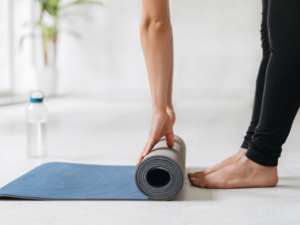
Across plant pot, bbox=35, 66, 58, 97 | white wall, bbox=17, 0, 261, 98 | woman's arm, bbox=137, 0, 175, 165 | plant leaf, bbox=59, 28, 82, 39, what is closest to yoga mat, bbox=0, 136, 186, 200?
woman's arm, bbox=137, 0, 175, 165

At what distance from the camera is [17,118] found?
2.97m

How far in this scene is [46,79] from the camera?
522 cm

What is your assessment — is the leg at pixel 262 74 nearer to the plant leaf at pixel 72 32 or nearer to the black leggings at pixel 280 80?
the black leggings at pixel 280 80

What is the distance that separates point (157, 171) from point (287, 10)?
67 cm

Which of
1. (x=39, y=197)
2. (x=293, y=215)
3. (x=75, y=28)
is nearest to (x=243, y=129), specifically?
(x=293, y=215)

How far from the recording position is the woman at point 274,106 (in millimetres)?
1015

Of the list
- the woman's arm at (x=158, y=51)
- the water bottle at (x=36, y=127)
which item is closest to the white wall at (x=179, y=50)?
the water bottle at (x=36, y=127)

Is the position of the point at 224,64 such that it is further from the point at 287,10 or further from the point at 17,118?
the point at 287,10

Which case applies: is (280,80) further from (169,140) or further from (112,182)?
(112,182)

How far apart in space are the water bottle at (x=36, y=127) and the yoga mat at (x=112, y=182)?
35 cm

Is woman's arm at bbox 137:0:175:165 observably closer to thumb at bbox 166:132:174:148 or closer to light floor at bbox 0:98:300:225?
thumb at bbox 166:132:174:148

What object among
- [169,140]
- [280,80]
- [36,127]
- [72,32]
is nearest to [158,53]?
[169,140]

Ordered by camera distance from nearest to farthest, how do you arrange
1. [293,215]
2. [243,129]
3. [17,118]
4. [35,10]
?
[293,215] → [243,129] → [17,118] → [35,10]

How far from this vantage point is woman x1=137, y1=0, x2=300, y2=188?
1.01 meters
